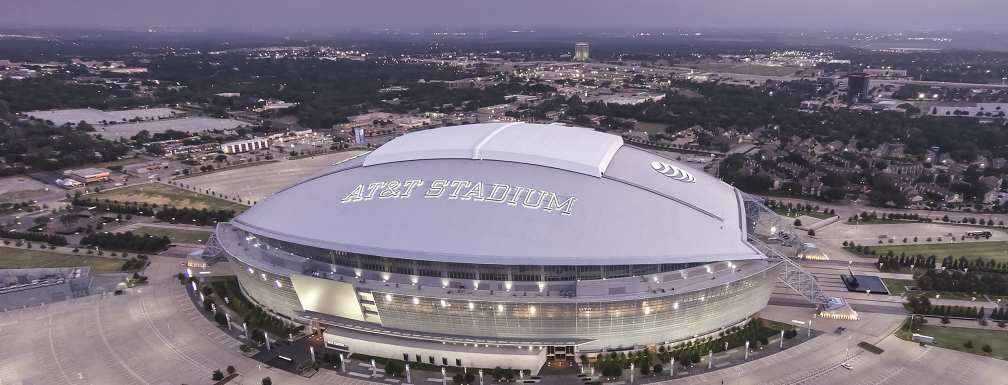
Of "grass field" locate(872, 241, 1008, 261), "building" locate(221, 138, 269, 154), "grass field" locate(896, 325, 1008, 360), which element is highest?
"building" locate(221, 138, 269, 154)

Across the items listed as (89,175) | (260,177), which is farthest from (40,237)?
(260,177)

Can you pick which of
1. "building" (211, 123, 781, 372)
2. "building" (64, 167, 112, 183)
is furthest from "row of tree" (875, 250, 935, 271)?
"building" (64, 167, 112, 183)

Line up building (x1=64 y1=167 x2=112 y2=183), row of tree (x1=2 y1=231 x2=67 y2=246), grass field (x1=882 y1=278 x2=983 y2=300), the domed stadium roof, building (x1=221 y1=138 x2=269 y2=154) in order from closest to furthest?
the domed stadium roof
grass field (x1=882 y1=278 x2=983 y2=300)
row of tree (x1=2 y1=231 x2=67 y2=246)
building (x1=64 y1=167 x2=112 y2=183)
building (x1=221 y1=138 x2=269 y2=154)

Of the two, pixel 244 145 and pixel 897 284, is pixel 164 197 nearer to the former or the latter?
pixel 244 145

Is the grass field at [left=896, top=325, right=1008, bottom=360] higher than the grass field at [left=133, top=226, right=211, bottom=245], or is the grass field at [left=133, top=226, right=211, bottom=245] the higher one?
the grass field at [left=896, top=325, right=1008, bottom=360]

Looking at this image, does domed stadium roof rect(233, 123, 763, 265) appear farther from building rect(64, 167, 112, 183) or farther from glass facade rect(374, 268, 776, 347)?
building rect(64, 167, 112, 183)

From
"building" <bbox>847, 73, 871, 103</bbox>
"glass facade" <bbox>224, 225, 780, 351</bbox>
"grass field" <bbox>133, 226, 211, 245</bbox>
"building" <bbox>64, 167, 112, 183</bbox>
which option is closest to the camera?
"glass facade" <bbox>224, 225, 780, 351</bbox>

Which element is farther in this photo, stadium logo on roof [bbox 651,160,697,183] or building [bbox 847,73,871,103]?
building [bbox 847,73,871,103]
